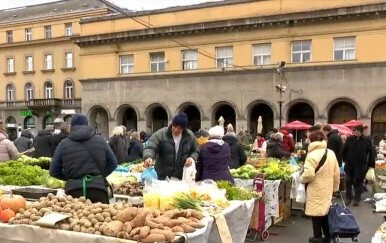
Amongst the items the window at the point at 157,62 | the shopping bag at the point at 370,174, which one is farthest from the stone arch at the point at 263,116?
the shopping bag at the point at 370,174

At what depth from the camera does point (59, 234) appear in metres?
4.38

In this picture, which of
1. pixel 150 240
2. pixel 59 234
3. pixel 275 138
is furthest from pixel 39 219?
pixel 275 138

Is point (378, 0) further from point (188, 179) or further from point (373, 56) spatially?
point (188, 179)

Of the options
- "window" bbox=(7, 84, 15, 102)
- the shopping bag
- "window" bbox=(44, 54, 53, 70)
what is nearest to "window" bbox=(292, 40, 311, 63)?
the shopping bag

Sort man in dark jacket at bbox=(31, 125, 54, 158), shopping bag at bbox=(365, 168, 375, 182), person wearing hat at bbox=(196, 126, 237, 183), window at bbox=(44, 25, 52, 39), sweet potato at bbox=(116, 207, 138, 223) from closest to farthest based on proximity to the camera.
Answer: sweet potato at bbox=(116, 207, 138, 223) → person wearing hat at bbox=(196, 126, 237, 183) → man in dark jacket at bbox=(31, 125, 54, 158) → shopping bag at bbox=(365, 168, 375, 182) → window at bbox=(44, 25, 52, 39)

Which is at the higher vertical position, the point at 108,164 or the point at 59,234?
the point at 108,164

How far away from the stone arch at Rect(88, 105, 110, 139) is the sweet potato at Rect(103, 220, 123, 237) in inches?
1274

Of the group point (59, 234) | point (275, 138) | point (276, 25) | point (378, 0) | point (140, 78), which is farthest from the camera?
point (140, 78)

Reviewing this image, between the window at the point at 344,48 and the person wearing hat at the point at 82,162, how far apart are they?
24914 millimetres

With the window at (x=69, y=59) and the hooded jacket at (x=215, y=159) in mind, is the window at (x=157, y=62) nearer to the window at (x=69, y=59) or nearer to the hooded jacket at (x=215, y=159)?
the window at (x=69, y=59)

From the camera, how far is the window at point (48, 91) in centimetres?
4603

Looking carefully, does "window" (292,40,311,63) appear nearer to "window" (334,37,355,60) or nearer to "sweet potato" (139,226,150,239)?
"window" (334,37,355,60)

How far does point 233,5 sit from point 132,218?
28.4 meters

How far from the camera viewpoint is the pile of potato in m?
4.16
